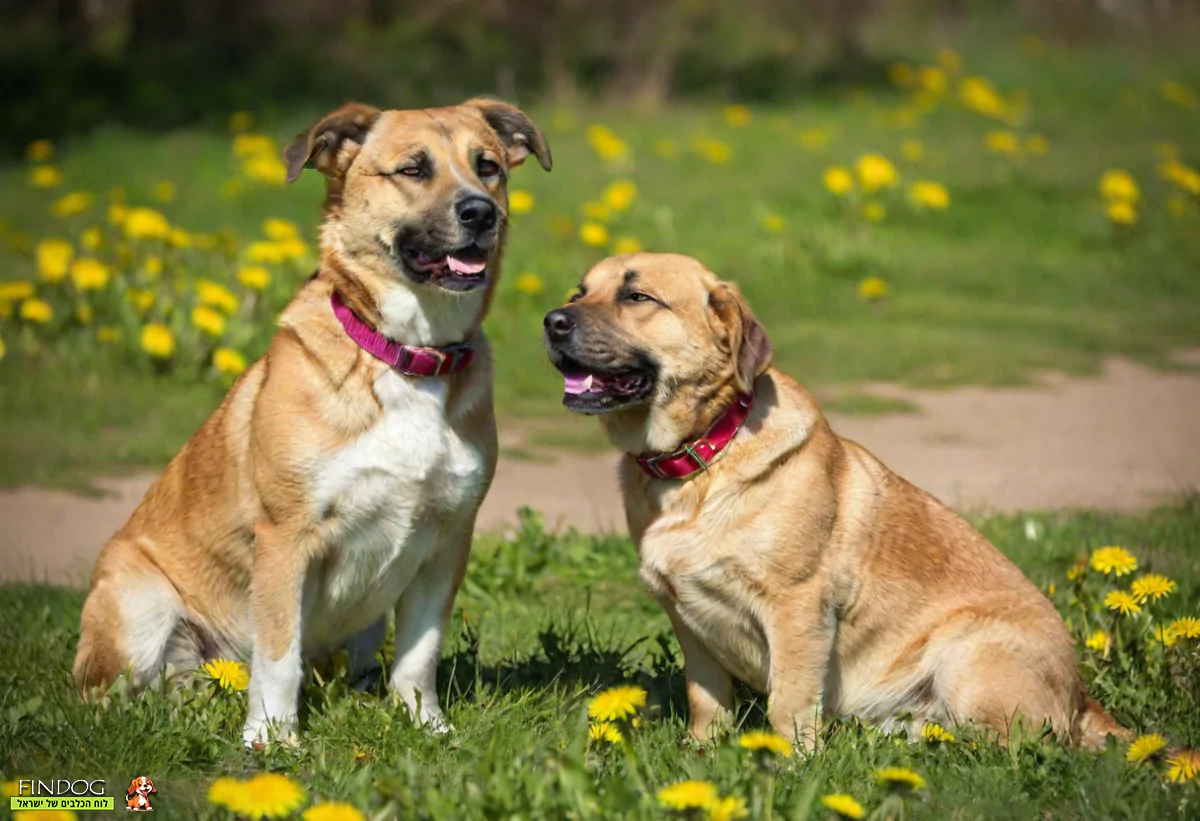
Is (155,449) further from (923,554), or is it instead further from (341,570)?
(923,554)

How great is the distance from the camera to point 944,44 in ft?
73.4

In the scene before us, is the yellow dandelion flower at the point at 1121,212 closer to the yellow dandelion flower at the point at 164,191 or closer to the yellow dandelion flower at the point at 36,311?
the yellow dandelion flower at the point at 164,191

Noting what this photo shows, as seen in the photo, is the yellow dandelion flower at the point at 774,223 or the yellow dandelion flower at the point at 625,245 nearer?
the yellow dandelion flower at the point at 625,245

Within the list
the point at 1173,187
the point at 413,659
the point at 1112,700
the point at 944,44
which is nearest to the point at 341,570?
the point at 413,659

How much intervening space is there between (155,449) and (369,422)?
12.9 feet

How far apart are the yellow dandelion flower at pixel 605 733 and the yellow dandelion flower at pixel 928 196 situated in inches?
333

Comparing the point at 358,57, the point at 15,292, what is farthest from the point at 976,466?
the point at 358,57

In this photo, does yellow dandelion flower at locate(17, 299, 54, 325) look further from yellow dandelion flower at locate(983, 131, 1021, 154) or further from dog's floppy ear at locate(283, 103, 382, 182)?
yellow dandelion flower at locate(983, 131, 1021, 154)

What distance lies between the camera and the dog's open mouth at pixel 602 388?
459 cm

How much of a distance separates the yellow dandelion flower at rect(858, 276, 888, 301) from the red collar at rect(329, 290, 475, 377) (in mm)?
6936

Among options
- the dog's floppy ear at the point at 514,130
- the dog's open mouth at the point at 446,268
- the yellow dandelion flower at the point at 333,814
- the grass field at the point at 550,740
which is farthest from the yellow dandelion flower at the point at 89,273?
the yellow dandelion flower at the point at 333,814

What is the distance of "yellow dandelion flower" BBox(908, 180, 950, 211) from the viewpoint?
467 inches

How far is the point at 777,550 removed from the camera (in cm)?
440

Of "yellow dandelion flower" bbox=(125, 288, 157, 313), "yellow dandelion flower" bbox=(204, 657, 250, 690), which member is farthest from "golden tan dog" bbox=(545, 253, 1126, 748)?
"yellow dandelion flower" bbox=(125, 288, 157, 313)
